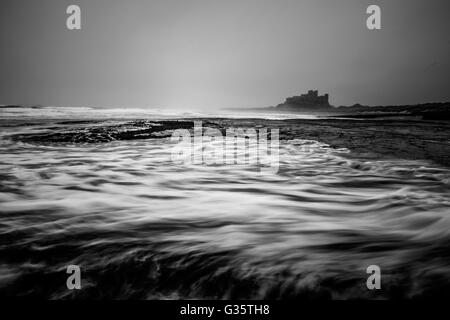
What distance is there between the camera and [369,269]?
1.74 metres

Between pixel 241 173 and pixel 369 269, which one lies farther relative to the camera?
pixel 241 173

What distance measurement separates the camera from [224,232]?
244 cm

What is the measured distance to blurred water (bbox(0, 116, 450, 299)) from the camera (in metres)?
1.55

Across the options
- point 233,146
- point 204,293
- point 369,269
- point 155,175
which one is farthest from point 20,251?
point 233,146

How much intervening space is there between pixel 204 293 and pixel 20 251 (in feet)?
4.36

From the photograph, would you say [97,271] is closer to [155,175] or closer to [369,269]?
[369,269]

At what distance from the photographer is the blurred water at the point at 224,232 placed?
155 centimetres

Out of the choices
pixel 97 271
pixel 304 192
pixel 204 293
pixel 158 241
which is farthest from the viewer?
pixel 304 192

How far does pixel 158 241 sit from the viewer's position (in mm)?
2156

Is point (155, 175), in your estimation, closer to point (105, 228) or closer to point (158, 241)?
point (105, 228)
